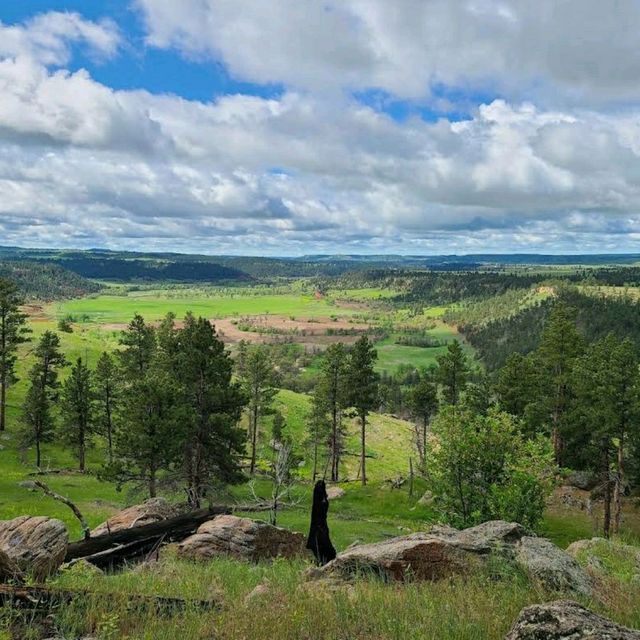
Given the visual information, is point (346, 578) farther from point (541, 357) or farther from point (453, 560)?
point (541, 357)

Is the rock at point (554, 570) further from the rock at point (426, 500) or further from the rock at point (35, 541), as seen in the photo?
the rock at point (426, 500)

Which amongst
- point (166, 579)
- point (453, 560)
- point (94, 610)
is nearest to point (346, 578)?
point (453, 560)

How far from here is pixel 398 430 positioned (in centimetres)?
10331

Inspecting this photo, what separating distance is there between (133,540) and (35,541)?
3.87 m

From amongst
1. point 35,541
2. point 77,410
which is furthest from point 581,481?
point 35,541

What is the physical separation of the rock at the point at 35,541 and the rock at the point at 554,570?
9.40 meters

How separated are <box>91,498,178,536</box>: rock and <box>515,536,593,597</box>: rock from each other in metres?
14.4

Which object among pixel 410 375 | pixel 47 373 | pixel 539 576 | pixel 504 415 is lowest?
pixel 410 375

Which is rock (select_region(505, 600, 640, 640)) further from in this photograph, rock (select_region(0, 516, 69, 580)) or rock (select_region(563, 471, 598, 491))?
rock (select_region(563, 471, 598, 491))

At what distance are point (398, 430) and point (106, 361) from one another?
61.0 m

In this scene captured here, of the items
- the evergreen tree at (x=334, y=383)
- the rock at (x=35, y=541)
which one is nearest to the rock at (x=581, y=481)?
the evergreen tree at (x=334, y=383)

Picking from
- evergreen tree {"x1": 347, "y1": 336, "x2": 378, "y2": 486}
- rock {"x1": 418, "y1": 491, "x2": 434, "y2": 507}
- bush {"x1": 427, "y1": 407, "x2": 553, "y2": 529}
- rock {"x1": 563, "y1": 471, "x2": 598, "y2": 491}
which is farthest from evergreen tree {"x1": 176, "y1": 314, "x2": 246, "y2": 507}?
rock {"x1": 563, "y1": 471, "x2": 598, "y2": 491}

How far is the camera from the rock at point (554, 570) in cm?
894

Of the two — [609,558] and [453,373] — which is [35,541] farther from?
[453,373]
